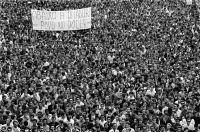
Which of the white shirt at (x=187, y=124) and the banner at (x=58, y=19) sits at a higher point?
the banner at (x=58, y=19)

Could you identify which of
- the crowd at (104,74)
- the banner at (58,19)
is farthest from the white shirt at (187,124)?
the banner at (58,19)

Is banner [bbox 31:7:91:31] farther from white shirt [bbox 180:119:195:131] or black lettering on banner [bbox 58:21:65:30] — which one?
white shirt [bbox 180:119:195:131]

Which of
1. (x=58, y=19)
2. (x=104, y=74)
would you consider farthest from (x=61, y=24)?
(x=104, y=74)

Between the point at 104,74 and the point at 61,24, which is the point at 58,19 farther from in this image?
the point at 104,74

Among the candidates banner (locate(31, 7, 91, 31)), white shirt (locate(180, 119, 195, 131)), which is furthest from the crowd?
banner (locate(31, 7, 91, 31))

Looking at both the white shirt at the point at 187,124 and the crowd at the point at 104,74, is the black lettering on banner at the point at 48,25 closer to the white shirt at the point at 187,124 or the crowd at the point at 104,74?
the crowd at the point at 104,74

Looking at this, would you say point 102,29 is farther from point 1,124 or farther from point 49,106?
point 1,124
